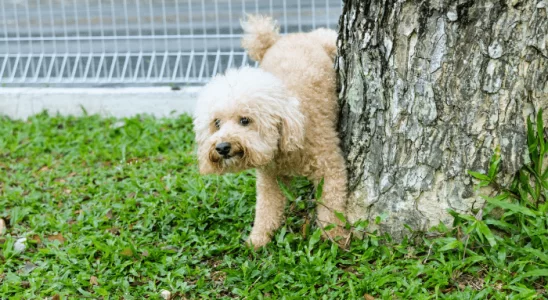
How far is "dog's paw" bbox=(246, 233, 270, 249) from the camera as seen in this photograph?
12.2 feet

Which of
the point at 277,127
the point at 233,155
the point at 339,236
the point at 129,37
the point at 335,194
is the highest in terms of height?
the point at 129,37

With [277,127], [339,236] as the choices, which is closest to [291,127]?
[277,127]

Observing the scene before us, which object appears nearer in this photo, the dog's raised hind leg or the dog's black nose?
the dog's black nose

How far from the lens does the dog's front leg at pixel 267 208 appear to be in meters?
3.79

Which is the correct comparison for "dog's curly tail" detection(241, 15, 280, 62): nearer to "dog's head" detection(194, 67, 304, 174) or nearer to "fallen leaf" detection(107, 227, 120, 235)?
"dog's head" detection(194, 67, 304, 174)

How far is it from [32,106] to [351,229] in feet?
12.2

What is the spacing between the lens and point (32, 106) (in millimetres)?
6223

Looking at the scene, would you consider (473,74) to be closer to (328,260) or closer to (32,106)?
(328,260)

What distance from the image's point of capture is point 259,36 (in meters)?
4.41

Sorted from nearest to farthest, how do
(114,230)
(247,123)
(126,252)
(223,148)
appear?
(223,148) → (247,123) → (126,252) → (114,230)

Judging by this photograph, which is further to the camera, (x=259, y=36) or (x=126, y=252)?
(x=259, y=36)

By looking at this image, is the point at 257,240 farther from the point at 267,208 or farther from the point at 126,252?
the point at 126,252

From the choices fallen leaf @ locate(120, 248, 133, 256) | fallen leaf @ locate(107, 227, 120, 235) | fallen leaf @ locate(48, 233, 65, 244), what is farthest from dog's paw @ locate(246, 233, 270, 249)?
fallen leaf @ locate(48, 233, 65, 244)

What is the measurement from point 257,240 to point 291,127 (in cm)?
72
